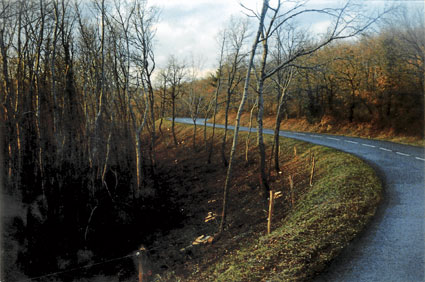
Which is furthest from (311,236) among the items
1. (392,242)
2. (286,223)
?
(286,223)

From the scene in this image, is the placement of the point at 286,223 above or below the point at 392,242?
below

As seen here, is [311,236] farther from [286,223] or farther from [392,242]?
[286,223]

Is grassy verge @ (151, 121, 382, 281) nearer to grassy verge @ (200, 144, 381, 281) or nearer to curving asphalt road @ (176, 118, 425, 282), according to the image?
grassy verge @ (200, 144, 381, 281)

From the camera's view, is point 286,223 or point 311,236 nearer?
point 311,236

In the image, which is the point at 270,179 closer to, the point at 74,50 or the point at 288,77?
the point at 288,77

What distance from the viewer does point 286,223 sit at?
9.98 meters

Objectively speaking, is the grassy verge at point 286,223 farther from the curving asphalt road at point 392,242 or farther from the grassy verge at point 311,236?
the curving asphalt road at point 392,242

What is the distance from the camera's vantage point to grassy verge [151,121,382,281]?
6.89 meters

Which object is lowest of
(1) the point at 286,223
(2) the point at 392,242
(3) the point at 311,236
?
(1) the point at 286,223

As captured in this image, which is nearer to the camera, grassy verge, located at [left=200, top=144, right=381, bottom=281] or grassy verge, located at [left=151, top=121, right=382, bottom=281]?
grassy verge, located at [left=200, top=144, right=381, bottom=281]

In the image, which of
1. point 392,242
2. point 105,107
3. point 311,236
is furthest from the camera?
point 105,107

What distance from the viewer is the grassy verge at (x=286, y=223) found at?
6895 mm

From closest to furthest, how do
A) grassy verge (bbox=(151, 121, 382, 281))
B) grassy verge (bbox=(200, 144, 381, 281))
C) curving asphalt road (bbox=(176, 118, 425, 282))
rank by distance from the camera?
curving asphalt road (bbox=(176, 118, 425, 282))
grassy verge (bbox=(200, 144, 381, 281))
grassy verge (bbox=(151, 121, 382, 281))

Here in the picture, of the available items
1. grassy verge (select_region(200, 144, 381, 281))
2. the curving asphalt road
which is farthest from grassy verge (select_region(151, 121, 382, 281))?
the curving asphalt road
